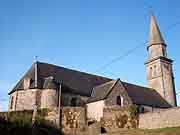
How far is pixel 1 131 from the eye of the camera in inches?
804

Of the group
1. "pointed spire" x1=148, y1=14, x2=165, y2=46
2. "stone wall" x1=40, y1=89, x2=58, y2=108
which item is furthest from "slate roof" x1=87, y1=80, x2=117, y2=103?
"pointed spire" x1=148, y1=14, x2=165, y2=46

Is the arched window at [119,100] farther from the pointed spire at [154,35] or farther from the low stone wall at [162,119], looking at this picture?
the pointed spire at [154,35]

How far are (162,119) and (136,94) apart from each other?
1168cm

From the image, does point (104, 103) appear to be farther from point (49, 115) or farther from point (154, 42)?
point (154, 42)

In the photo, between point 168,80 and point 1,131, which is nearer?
point 1,131

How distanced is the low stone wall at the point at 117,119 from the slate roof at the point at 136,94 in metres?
2.93

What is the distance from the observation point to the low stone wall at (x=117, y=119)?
29234 mm

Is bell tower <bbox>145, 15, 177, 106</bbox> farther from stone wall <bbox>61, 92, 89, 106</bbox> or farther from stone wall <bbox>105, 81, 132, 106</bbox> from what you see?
stone wall <bbox>61, 92, 89, 106</bbox>

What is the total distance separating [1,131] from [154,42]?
36721mm

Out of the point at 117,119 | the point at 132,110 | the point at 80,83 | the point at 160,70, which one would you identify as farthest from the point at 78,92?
the point at 160,70

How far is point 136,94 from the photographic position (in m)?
39.3

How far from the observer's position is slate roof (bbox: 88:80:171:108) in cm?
3431

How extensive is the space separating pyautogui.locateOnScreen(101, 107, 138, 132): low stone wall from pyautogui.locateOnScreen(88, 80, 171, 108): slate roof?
9.61 ft

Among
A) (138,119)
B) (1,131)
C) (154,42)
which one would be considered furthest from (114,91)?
(154,42)
